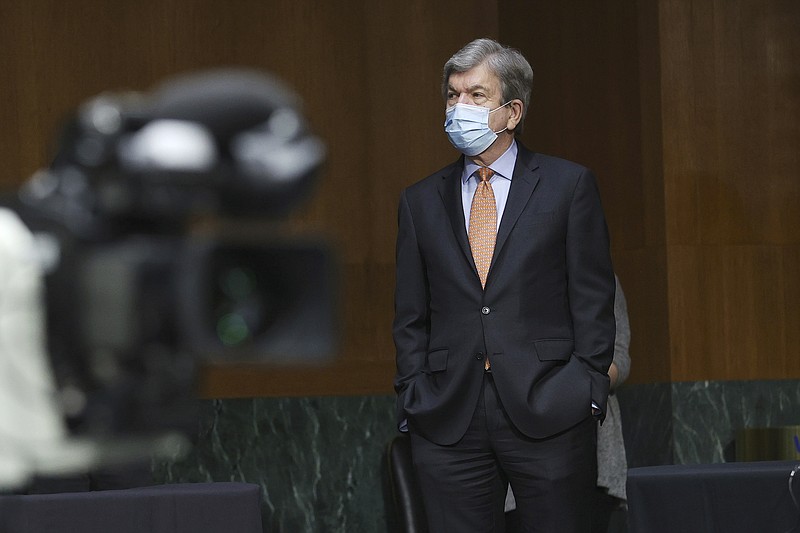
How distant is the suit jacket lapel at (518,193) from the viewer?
276 centimetres

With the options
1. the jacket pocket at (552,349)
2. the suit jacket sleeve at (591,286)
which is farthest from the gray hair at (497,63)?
the jacket pocket at (552,349)

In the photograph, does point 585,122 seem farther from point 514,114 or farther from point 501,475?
point 501,475

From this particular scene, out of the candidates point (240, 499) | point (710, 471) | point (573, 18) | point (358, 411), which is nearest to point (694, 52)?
point (573, 18)

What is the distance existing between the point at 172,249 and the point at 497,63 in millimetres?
1976

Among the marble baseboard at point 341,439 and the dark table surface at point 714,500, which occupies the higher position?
the dark table surface at point 714,500

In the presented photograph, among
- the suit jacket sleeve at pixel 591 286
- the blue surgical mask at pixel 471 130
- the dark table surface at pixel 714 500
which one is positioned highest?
the blue surgical mask at pixel 471 130

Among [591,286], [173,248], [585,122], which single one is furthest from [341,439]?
[173,248]

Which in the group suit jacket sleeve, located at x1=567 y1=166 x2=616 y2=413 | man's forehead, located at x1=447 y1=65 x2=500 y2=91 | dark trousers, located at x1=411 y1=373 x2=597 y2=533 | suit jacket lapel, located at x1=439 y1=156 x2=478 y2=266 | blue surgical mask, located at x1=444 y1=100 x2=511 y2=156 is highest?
man's forehead, located at x1=447 y1=65 x2=500 y2=91

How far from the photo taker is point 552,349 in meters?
2.71

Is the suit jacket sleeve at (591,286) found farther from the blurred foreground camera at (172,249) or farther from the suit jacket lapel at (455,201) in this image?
the blurred foreground camera at (172,249)

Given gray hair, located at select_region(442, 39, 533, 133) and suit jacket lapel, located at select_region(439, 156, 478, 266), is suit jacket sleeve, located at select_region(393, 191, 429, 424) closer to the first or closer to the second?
suit jacket lapel, located at select_region(439, 156, 478, 266)

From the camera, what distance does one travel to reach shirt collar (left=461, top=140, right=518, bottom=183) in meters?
2.86

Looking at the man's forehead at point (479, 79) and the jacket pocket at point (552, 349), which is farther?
the man's forehead at point (479, 79)

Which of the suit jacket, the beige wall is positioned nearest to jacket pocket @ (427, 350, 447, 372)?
the suit jacket
